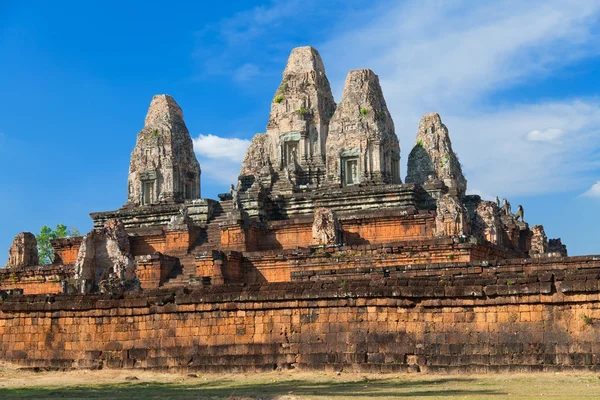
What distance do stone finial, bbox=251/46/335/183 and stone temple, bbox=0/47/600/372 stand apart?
0.29 ft

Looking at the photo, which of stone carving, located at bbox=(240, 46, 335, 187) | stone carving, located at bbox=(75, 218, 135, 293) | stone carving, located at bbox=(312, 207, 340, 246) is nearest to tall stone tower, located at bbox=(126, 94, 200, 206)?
stone carving, located at bbox=(240, 46, 335, 187)

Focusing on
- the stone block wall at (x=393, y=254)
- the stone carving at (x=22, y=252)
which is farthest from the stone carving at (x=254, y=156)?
the stone block wall at (x=393, y=254)

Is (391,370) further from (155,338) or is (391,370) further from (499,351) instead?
(155,338)

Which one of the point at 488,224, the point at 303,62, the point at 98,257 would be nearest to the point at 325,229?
the point at 488,224

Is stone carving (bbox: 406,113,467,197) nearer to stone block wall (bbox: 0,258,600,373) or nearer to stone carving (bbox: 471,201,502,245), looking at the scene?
stone carving (bbox: 471,201,502,245)

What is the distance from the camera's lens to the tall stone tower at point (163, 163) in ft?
139

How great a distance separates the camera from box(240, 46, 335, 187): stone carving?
136 ft

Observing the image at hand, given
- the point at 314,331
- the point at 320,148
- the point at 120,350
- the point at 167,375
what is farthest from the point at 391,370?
the point at 320,148

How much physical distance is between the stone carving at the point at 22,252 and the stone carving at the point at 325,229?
11.1m

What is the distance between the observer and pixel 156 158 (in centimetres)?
4294

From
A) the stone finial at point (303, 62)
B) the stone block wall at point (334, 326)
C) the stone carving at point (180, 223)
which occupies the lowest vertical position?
the stone block wall at point (334, 326)

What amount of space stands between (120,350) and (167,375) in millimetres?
1530

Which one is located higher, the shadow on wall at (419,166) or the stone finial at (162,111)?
the stone finial at (162,111)

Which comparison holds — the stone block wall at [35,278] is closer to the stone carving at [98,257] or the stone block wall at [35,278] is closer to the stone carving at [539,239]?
the stone carving at [98,257]
